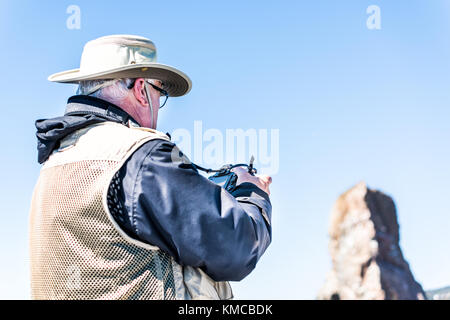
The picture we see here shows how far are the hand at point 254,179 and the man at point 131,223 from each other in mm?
260

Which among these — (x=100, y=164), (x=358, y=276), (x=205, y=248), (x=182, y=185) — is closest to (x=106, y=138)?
(x=100, y=164)

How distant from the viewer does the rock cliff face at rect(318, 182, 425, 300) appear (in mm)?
A: 41875

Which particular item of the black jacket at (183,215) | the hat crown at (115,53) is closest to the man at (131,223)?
the black jacket at (183,215)

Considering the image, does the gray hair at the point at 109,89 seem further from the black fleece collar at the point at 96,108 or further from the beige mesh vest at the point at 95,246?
the beige mesh vest at the point at 95,246

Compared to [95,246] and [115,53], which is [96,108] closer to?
[115,53]

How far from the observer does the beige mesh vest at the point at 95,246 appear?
10.9ft

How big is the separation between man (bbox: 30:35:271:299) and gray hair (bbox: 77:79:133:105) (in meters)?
0.37

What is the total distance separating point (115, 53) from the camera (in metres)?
4.29

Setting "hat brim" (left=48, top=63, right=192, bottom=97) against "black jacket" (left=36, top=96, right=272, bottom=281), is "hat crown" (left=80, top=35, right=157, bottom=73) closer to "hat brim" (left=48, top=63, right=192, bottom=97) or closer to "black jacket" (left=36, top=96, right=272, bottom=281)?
"hat brim" (left=48, top=63, right=192, bottom=97)

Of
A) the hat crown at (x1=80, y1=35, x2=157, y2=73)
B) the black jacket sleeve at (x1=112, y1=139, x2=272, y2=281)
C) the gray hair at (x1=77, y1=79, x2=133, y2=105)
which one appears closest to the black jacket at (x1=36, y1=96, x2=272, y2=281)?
the black jacket sleeve at (x1=112, y1=139, x2=272, y2=281)

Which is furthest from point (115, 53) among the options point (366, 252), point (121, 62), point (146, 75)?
point (366, 252)

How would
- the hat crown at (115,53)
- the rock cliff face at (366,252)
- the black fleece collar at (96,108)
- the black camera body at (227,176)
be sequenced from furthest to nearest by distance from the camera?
the rock cliff face at (366,252) < the hat crown at (115,53) < the black camera body at (227,176) < the black fleece collar at (96,108)

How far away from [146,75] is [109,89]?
0.94 feet
